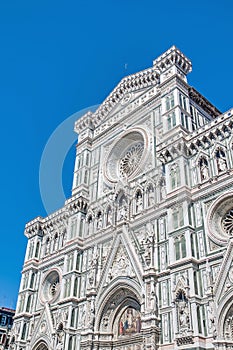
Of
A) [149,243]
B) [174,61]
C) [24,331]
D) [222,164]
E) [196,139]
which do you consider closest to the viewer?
[222,164]

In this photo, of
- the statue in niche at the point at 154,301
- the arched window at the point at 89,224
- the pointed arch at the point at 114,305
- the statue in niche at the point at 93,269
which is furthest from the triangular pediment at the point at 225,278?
the arched window at the point at 89,224

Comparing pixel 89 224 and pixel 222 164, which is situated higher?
pixel 89 224

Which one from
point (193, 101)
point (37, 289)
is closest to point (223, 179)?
point (193, 101)

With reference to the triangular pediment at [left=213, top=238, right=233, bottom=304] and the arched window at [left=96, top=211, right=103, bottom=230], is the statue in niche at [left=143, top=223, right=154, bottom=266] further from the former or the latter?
the arched window at [left=96, top=211, right=103, bottom=230]

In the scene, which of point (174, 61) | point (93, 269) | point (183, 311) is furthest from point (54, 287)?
point (174, 61)

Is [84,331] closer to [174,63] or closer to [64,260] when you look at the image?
[64,260]

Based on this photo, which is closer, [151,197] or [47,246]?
[151,197]

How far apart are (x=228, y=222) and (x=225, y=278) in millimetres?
3133

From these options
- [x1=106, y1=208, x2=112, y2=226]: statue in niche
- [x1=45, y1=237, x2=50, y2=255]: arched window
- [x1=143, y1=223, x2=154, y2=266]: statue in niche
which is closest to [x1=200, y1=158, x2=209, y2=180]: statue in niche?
[x1=143, y1=223, x2=154, y2=266]: statue in niche

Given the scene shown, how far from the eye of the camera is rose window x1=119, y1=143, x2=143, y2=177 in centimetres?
2739

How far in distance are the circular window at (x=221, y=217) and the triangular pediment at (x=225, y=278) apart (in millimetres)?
1440

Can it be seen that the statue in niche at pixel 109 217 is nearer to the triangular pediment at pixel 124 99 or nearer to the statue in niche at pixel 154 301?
the statue in niche at pixel 154 301

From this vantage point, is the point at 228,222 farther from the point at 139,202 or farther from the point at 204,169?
the point at 139,202

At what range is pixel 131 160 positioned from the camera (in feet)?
92.6
